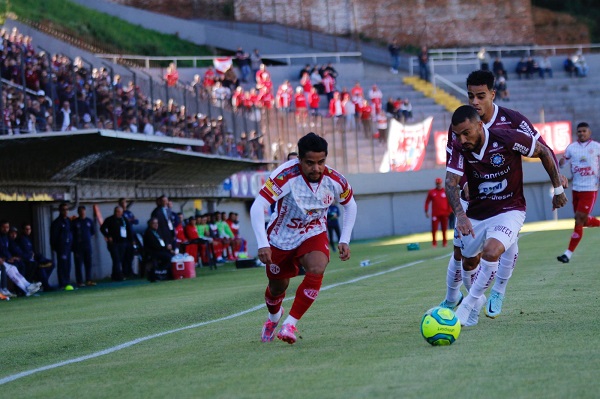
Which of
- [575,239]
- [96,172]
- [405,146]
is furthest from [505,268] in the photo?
[405,146]

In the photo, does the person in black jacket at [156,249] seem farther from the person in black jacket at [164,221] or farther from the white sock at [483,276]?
the white sock at [483,276]

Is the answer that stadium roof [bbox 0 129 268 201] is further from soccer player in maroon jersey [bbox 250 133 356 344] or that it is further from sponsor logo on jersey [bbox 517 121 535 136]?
sponsor logo on jersey [bbox 517 121 535 136]

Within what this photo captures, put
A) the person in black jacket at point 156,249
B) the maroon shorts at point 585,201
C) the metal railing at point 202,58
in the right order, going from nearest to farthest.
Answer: the maroon shorts at point 585,201, the person in black jacket at point 156,249, the metal railing at point 202,58

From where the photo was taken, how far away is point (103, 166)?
85.7 ft

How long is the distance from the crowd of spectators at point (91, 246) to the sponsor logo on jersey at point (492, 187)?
1256 centimetres

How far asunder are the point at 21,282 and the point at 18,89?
3.91m

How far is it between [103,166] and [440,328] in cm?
1873

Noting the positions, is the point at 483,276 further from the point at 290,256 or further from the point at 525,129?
the point at 290,256

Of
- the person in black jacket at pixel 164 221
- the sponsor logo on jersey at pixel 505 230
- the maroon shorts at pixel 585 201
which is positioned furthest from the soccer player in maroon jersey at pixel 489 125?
the person in black jacket at pixel 164 221

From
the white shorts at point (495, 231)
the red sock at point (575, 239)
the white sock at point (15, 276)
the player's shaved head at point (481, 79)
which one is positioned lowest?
the white sock at point (15, 276)

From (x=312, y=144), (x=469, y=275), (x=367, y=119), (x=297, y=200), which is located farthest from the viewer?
(x=367, y=119)

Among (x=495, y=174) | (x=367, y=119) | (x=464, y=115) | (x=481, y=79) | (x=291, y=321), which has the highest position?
(x=367, y=119)

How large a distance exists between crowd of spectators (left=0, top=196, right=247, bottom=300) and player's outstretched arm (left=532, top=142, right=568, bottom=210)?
1281 cm

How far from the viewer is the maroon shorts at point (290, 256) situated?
30.8ft
